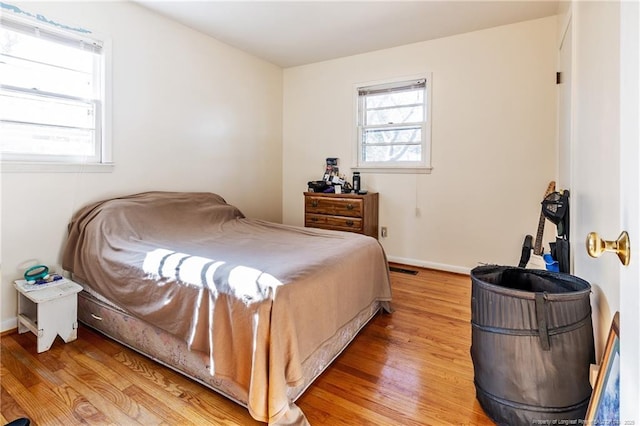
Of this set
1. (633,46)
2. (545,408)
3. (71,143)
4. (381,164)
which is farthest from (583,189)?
(71,143)

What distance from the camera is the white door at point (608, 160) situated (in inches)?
23.1

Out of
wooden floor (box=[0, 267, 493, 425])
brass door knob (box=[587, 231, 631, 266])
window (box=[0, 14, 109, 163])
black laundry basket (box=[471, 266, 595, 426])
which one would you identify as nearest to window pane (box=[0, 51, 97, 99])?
window (box=[0, 14, 109, 163])

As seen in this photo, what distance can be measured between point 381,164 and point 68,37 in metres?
3.11

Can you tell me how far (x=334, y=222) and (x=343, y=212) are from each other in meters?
0.17

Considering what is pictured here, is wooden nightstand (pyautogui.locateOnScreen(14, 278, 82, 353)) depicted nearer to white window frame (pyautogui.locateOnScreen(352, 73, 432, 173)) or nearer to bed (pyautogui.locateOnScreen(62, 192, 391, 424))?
bed (pyautogui.locateOnScreen(62, 192, 391, 424))

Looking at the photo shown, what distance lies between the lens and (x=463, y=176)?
349cm

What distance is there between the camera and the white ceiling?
9.31 feet

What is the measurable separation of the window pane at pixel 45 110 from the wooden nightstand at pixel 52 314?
1.13 meters

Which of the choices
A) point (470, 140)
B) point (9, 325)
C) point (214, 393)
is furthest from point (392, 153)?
point (9, 325)

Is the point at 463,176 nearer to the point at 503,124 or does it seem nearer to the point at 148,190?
the point at 503,124

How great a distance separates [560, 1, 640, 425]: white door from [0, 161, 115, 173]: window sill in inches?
119

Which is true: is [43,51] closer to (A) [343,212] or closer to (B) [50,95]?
(B) [50,95]

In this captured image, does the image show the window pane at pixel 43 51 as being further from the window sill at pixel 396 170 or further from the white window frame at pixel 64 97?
the window sill at pixel 396 170

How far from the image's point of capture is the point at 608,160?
1294 mm
